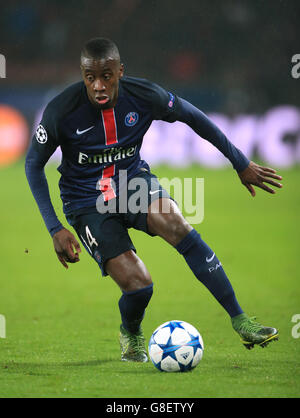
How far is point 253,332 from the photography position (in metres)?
4.50

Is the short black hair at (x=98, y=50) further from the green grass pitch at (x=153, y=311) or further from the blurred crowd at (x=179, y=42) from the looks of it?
the blurred crowd at (x=179, y=42)

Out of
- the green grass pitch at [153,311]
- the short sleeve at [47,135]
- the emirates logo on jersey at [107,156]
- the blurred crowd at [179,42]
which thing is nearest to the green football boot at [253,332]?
the green grass pitch at [153,311]

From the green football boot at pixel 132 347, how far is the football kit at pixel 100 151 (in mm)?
512

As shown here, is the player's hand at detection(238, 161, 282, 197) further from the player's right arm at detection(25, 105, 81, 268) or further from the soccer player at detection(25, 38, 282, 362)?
the player's right arm at detection(25, 105, 81, 268)

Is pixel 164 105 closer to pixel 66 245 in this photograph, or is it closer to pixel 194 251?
pixel 194 251

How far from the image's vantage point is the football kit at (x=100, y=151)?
467 centimetres

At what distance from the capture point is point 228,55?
69.5 feet

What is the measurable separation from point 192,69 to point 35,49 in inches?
183

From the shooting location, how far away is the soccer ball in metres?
4.38

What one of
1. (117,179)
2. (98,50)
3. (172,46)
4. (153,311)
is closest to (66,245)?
(117,179)

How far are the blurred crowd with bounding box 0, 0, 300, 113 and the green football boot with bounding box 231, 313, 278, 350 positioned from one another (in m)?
15.2

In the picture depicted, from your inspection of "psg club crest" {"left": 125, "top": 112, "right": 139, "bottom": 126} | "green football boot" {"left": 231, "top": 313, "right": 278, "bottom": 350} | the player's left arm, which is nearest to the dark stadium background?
the player's left arm

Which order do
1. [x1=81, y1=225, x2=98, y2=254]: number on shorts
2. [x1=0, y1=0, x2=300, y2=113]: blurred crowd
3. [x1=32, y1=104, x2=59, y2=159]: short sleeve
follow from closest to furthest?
[x1=32, y1=104, x2=59, y2=159]: short sleeve → [x1=81, y1=225, x2=98, y2=254]: number on shorts → [x1=0, y1=0, x2=300, y2=113]: blurred crowd
